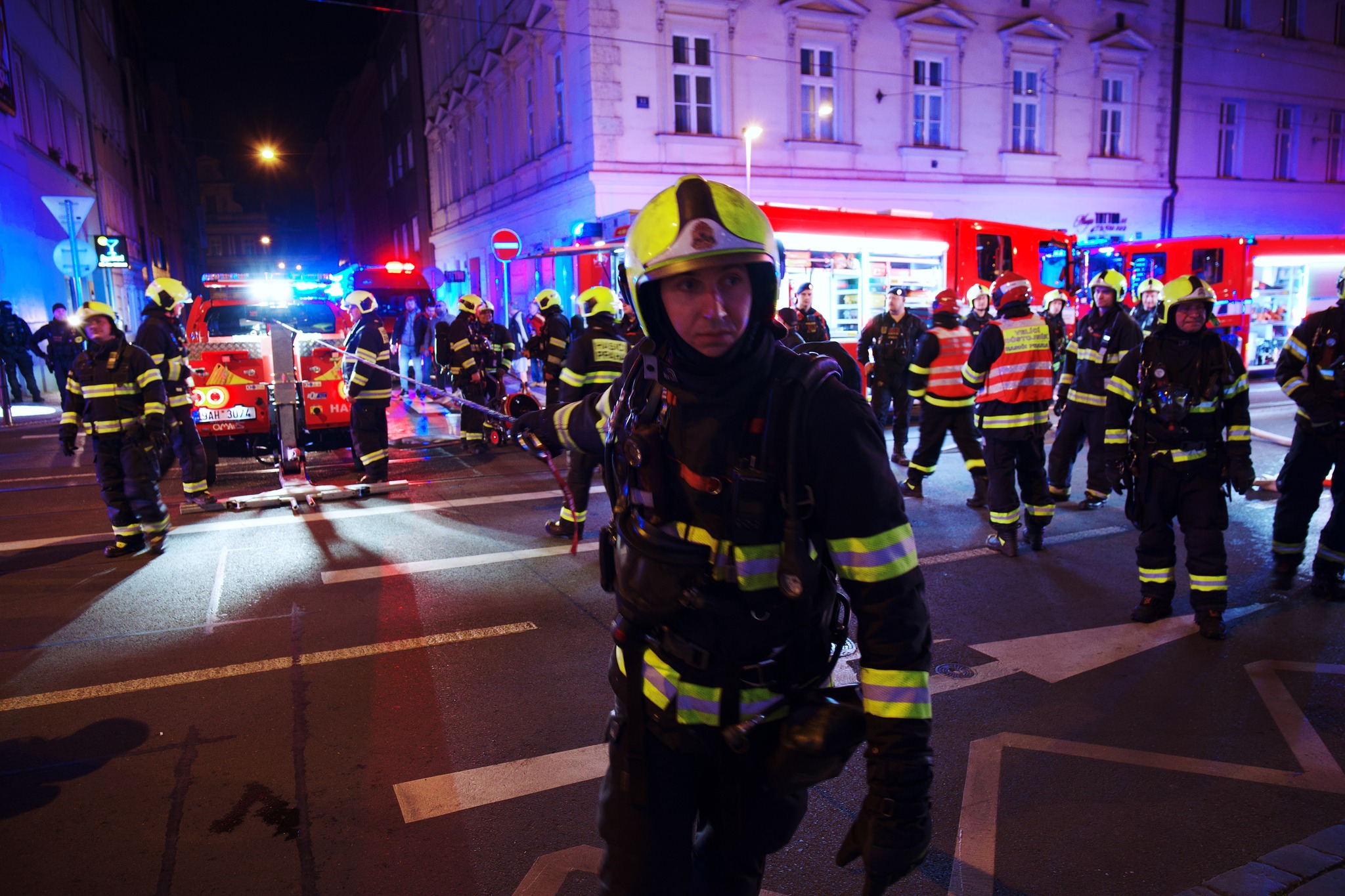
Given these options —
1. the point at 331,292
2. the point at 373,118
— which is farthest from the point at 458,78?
the point at 373,118

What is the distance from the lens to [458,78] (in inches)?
1169

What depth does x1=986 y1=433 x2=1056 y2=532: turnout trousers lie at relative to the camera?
21.8ft

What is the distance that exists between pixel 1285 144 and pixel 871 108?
695 inches

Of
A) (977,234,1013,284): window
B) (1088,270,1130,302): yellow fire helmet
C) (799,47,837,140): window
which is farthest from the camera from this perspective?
(799,47,837,140): window

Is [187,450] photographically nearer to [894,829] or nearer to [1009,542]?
[1009,542]

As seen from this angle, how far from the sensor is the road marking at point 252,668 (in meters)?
4.35

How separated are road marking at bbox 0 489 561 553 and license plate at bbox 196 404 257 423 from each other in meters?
2.27

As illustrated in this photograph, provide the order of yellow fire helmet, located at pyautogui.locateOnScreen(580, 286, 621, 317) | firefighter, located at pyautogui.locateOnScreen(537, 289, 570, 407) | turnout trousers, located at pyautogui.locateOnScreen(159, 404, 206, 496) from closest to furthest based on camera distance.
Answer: yellow fire helmet, located at pyautogui.locateOnScreen(580, 286, 621, 317), turnout trousers, located at pyautogui.locateOnScreen(159, 404, 206, 496), firefighter, located at pyautogui.locateOnScreen(537, 289, 570, 407)

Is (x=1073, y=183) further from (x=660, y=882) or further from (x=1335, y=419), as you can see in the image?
(x=660, y=882)

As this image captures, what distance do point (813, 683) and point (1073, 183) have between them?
89.0 ft

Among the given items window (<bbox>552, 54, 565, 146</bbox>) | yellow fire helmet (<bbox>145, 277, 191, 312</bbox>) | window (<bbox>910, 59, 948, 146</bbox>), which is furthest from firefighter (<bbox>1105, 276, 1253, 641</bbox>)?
window (<bbox>910, 59, 948, 146</bbox>)

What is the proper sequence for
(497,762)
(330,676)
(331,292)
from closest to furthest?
(497,762) < (330,676) < (331,292)

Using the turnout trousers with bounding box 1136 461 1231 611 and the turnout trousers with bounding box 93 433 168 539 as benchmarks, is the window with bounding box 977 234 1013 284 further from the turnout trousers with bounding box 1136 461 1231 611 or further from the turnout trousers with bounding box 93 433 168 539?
the turnout trousers with bounding box 93 433 168 539

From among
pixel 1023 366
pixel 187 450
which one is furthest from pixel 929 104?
pixel 187 450
